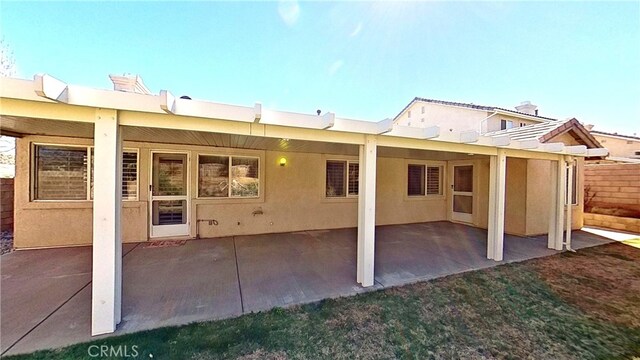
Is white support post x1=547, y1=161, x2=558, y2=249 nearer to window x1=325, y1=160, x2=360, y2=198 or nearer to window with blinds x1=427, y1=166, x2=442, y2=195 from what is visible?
window with blinds x1=427, y1=166, x2=442, y2=195

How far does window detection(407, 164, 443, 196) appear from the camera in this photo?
32.1 feet

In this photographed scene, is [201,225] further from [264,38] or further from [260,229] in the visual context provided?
[264,38]

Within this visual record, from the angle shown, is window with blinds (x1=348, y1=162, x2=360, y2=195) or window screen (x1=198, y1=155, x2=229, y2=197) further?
window with blinds (x1=348, y1=162, x2=360, y2=195)

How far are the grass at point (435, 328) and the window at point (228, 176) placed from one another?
4.70m

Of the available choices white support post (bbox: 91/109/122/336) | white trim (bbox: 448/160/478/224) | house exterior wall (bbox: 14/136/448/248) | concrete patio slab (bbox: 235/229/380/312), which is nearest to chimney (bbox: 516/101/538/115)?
white trim (bbox: 448/160/478/224)

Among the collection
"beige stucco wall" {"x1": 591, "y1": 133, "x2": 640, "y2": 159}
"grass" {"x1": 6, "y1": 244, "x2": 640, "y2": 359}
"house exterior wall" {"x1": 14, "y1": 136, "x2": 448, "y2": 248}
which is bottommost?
"grass" {"x1": 6, "y1": 244, "x2": 640, "y2": 359}

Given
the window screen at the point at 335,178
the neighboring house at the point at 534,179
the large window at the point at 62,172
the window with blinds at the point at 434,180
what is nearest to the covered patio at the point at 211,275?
the neighboring house at the point at 534,179

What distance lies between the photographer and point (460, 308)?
352 centimetres

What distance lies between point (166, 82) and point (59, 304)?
806cm

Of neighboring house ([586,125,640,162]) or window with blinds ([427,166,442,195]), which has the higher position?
neighboring house ([586,125,640,162])

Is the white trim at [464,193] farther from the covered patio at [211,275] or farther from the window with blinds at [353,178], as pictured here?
the window with blinds at [353,178]

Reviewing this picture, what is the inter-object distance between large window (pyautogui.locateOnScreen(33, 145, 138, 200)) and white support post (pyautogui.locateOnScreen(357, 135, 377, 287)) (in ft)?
18.3

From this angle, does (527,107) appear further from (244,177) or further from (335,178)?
(244,177)

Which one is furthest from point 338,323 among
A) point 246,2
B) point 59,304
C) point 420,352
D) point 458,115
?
point 458,115
